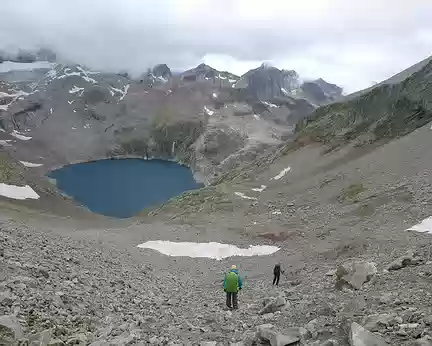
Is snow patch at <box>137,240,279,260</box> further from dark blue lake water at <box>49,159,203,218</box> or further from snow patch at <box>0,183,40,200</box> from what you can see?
dark blue lake water at <box>49,159,203,218</box>

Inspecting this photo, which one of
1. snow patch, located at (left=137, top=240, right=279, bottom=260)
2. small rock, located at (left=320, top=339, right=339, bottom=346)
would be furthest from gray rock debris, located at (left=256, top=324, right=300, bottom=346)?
snow patch, located at (left=137, top=240, right=279, bottom=260)

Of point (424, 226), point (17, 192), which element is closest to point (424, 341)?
point (424, 226)

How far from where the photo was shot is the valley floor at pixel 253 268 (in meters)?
13.8

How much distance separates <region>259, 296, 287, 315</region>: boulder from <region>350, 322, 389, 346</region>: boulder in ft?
21.6

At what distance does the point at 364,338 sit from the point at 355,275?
29.4 feet

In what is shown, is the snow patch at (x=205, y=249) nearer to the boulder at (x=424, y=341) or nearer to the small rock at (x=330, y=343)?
the small rock at (x=330, y=343)

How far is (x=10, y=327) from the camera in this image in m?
12.3

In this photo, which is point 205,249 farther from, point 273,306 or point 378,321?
point 378,321

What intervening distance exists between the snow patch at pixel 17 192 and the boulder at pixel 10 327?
63.5m

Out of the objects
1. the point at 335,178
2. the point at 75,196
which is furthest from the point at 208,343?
the point at 75,196

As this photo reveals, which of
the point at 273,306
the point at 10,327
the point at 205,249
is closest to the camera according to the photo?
the point at 10,327

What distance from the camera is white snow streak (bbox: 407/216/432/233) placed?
35.8 metres

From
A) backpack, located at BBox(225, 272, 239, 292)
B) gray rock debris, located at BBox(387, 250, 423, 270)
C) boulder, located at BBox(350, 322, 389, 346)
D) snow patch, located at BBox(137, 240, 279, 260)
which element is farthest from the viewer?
snow patch, located at BBox(137, 240, 279, 260)

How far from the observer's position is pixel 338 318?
12.9 m
